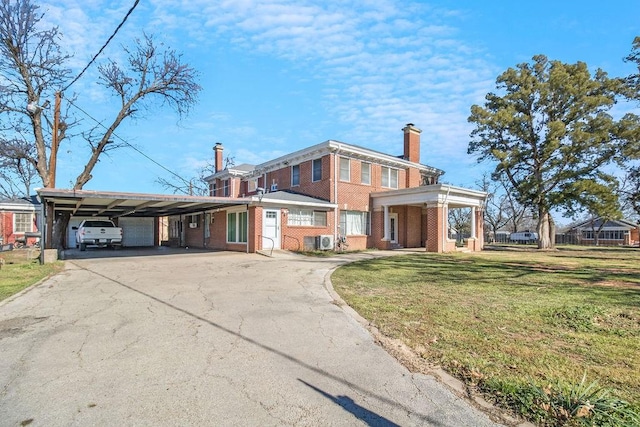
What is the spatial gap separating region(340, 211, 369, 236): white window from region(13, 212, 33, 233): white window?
94.2 feet

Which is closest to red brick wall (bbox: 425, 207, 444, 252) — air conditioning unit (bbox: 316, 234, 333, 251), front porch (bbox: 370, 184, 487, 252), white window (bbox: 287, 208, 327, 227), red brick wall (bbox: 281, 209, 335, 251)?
front porch (bbox: 370, 184, 487, 252)

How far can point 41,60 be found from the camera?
62.7 feet

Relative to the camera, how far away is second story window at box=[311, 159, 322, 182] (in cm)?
2100

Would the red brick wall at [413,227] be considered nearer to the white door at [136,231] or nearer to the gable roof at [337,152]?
the gable roof at [337,152]

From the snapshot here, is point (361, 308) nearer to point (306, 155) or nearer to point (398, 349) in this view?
point (398, 349)

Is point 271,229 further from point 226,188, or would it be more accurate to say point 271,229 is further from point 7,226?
point 7,226

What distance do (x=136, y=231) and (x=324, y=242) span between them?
16.7m

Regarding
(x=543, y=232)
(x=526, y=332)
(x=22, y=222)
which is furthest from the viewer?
(x=22, y=222)

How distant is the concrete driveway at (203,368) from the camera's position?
2898mm

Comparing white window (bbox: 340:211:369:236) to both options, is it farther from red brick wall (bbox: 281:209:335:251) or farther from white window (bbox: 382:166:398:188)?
white window (bbox: 382:166:398:188)

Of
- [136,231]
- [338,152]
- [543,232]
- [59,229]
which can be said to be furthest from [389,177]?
[59,229]

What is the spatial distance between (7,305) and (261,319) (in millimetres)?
4867

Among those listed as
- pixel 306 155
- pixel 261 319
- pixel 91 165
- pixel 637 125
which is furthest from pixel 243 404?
pixel 637 125

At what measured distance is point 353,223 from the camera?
2161 centimetres
